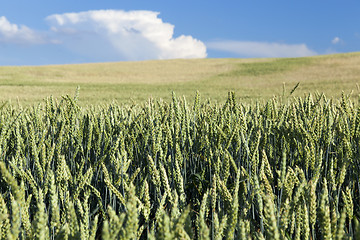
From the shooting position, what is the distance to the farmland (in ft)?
2.64

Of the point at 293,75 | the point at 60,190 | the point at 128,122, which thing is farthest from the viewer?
the point at 293,75

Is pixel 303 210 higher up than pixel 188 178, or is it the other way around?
pixel 303 210

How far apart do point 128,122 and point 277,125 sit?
93 centimetres

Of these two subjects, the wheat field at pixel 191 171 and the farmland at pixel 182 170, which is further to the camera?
the wheat field at pixel 191 171

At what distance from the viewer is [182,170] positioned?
171cm

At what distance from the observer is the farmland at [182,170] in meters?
0.80

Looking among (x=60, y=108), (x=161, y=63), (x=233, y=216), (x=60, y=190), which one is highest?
(x=161, y=63)

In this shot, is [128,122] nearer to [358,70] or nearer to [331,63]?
[358,70]

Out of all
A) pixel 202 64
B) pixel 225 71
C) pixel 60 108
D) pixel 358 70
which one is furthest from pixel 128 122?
pixel 202 64

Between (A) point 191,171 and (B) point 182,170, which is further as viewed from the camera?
(A) point 191,171

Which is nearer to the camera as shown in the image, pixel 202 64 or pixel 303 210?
pixel 303 210

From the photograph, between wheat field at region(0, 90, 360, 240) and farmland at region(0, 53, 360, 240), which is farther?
wheat field at region(0, 90, 360, 240)

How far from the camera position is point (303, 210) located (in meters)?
0.94

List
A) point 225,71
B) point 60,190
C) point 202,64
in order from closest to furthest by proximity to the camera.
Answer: point 60,190, point 225,71, point 202,64
